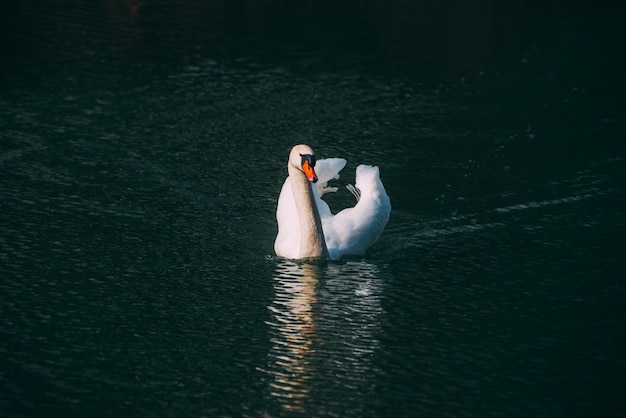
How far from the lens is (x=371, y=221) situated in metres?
14.2

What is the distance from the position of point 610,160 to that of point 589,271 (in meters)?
4.53

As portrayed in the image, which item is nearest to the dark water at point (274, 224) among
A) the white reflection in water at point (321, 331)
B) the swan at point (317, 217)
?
the white reflection in water at point (321, 331)

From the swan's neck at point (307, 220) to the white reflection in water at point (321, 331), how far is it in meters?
0.17

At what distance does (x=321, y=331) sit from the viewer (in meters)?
12.0

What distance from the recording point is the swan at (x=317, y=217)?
13.7 meters

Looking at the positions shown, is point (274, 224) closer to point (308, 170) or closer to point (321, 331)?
point (308, 170)

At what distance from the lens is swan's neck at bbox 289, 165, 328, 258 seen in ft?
45.1

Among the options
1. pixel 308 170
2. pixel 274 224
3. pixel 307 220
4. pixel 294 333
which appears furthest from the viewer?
pixel 274 224

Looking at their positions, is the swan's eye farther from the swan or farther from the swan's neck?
the swan's neck

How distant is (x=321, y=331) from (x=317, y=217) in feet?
7.30

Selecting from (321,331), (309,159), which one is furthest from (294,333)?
(309,159)

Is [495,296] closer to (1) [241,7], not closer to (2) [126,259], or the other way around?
(2) [126,259]

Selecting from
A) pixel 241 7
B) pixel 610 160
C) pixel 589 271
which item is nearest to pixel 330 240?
pixel 589 271

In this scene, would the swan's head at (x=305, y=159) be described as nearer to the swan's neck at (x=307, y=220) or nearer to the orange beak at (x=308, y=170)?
the orange beak at (x=308, y=170)
